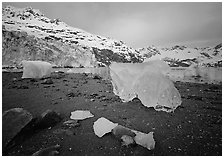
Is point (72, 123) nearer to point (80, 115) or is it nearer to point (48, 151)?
point (80, 115)

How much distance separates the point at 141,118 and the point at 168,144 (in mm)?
1184

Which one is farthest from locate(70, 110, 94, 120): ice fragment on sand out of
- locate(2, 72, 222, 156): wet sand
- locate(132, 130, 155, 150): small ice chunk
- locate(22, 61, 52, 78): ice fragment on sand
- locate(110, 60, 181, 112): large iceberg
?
locate(22, 61, 52, 78): ice fragment on sand

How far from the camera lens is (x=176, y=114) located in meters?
4.37

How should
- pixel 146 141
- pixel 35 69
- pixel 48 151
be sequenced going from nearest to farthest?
pixel 48 151 → pixel 146 141 → pixel 35 69

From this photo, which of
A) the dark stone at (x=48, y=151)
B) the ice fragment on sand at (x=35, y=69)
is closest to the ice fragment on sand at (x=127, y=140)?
the dark stone at (x=48, y=151)

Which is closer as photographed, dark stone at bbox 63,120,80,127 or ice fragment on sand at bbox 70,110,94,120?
dark stone at bbox 63,120,80,127

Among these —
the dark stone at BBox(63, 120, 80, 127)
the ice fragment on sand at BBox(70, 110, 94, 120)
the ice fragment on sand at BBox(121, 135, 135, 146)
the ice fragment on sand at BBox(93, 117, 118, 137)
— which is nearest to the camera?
the ice fragment on sand at BBox(121, 135, 135, 146)

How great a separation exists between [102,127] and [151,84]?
6.37 feet

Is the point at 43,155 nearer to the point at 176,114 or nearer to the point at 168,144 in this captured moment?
the point at 168,144

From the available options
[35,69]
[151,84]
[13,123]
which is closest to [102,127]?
[13,123]

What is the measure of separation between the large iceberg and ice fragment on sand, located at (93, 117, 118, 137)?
5.10 ft

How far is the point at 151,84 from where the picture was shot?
14.7 feet

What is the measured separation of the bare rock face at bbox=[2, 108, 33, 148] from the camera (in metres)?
2.79

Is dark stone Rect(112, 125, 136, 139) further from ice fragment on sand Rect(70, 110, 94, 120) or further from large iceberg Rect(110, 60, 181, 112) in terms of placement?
large iceberg Rect(110, 60, 181, 112)
